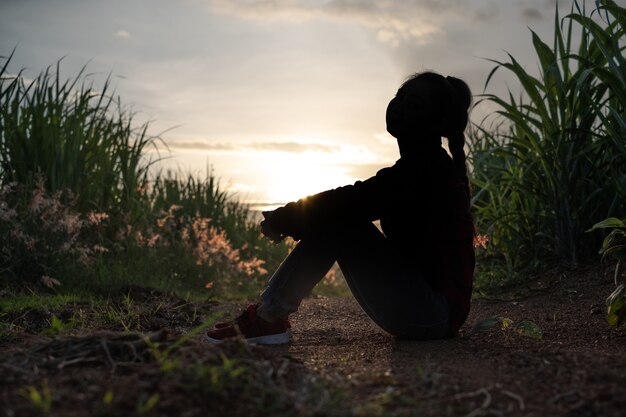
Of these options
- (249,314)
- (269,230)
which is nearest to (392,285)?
(269,230)

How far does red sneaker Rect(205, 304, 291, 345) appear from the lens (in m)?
2.91

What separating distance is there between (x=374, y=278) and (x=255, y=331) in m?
0.61

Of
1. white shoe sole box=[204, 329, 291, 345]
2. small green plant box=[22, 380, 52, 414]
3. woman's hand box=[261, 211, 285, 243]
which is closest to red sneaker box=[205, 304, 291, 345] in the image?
white shoe sole box=[204, 329, 291, 345]

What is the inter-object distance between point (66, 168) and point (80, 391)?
4.43 metres

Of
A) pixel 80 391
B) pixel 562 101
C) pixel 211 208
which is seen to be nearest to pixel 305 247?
pixel 80 391

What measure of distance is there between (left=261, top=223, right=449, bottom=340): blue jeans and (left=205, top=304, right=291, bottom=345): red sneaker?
157 mm

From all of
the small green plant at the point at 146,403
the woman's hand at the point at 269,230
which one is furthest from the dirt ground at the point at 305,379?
the woman's hand at the point at 269,230

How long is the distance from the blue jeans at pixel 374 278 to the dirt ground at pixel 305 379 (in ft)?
0.38

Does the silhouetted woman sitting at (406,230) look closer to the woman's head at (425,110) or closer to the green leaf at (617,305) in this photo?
the woman's head at (425,110)

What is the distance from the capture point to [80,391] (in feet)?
5.65

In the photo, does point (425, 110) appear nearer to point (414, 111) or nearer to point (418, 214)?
point (414, 111)

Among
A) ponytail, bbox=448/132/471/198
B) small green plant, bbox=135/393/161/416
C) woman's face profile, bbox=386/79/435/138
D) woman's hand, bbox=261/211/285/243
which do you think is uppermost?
woman's face profile, bbox=386/79/435/138

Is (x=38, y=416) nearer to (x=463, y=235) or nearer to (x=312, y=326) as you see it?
(x=463, y=235)

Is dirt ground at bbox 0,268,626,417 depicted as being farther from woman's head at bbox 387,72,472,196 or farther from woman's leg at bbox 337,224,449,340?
woman's head at bbox 387,72,472,196
